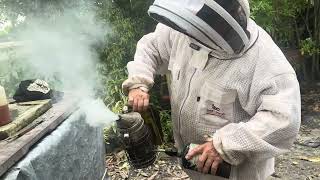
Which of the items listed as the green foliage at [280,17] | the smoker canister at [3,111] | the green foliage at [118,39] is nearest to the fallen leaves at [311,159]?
the green foliage at [280,17]

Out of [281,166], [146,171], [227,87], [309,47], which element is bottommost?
[146,171]

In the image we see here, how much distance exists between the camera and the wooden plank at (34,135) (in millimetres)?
2113

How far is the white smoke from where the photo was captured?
560 centimetres

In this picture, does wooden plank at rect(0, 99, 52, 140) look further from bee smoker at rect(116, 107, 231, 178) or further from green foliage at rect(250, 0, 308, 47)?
green foliage at rect(250, 0, 308, 47)

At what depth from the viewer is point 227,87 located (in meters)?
2.38

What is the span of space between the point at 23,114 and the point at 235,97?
4.78 ft

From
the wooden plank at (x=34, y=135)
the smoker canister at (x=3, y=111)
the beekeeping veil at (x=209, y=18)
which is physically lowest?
the wooden plank at (x=34, y=135)

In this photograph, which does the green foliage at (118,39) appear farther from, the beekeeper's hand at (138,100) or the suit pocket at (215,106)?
the suit pocket at (215,106)

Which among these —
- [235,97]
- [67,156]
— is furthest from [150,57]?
[67,156]

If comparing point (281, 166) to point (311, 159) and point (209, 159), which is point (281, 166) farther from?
point (209, 159)

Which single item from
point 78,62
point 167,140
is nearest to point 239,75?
point 167,140

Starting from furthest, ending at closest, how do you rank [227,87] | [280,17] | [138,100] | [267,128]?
[280,17] < [138,100] < [227,87] < [267,128]

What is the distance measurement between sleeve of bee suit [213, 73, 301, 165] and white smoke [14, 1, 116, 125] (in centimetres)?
329

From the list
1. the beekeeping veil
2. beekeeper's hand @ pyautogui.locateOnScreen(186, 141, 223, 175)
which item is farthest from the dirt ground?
the beekeeping veil
